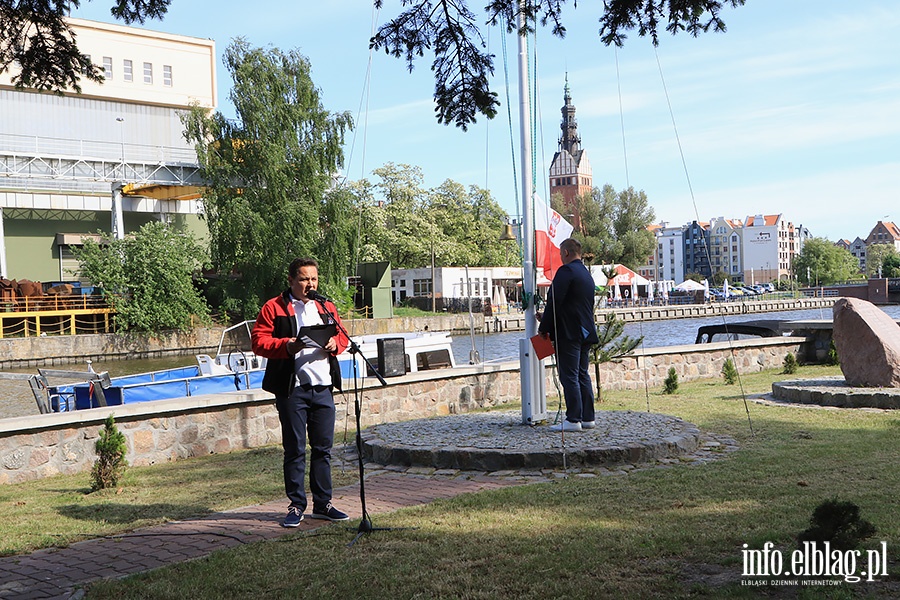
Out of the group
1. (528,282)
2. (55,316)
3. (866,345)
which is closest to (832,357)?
(866,345)

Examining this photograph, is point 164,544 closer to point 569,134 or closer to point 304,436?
point 304,436

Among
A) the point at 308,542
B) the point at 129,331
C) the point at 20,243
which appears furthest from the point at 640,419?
the point at 20,243

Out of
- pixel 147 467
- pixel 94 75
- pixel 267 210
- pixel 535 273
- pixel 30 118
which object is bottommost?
pixel 147 467

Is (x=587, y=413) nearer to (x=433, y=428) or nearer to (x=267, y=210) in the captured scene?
(x=433, y=428)

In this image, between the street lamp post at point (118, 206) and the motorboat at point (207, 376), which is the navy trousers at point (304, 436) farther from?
the street lamp post at point (118, 206)

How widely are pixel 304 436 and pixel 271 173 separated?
41162 millimetres

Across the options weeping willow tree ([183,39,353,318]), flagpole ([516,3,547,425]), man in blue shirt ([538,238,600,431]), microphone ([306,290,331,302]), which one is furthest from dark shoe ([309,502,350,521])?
weeping willow tree ([183,39,353,318])

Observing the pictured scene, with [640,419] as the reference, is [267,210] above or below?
above

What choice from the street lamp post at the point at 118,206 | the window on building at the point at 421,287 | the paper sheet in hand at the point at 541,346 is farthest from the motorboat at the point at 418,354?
the window on building at the point at 421,287

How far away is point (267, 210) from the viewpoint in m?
45.9

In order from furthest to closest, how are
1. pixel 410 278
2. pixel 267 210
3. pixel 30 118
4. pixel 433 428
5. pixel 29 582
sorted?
pixel 410 278 < pixel 30 118 < pixel 267 210 < pixel 433 428 < pixel 29 582

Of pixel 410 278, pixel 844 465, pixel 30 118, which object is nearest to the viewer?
pixel 844 465

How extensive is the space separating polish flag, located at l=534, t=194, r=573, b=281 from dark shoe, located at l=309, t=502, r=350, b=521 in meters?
5.17

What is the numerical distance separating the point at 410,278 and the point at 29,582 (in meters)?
68.0
